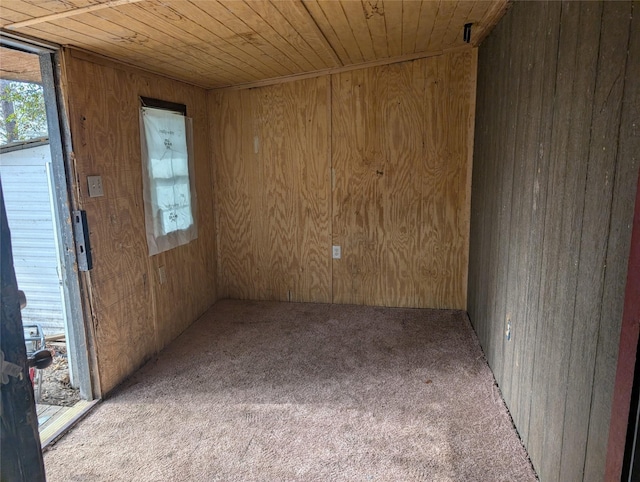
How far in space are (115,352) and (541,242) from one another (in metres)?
2.36

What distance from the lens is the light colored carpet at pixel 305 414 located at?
1853mm

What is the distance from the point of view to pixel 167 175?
3.09 metres

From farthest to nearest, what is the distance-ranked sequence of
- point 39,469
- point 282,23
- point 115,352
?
point 115,352 → point 282,23 → point 39,469

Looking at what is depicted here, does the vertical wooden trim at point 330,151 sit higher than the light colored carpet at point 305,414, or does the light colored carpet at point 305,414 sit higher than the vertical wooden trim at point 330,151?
the vertical wooden trim at point 330,151

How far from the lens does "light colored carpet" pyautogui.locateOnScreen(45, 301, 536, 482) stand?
185 centimetres

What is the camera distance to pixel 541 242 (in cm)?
172

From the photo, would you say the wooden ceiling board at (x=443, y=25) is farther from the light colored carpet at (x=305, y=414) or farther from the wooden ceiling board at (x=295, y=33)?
Result: the light colored carpet at (x=305, y=414)

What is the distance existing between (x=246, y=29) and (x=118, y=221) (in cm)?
133

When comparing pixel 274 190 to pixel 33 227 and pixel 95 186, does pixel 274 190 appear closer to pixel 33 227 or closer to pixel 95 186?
pixel 95 186

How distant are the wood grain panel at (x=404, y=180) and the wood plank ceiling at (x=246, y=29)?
0.84 ft

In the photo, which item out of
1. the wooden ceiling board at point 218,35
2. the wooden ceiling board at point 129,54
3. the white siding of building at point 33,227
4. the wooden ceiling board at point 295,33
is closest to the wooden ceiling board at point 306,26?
the wooden ceiling board at point 295,33

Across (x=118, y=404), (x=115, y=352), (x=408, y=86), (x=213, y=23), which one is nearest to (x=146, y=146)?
(x=213, y=23)

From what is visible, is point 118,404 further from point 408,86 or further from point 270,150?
point 408,86

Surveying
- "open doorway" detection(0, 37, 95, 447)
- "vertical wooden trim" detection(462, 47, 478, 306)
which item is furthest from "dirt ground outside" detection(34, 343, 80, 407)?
"vertical wooden trim" detection(462, 47, 478, 306)
